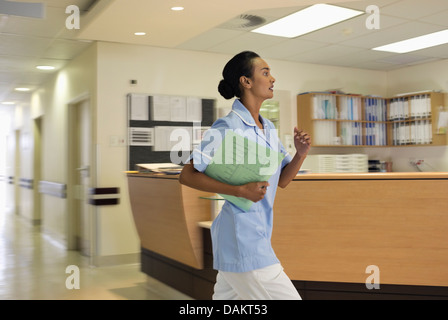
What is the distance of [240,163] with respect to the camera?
159cm

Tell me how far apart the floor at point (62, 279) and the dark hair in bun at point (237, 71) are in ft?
9.88

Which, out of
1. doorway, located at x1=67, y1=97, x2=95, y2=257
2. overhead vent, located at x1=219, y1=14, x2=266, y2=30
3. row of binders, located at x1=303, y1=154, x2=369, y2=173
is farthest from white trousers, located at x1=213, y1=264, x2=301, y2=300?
doorway, located at x1=67, y1=97, x2=95, y2=257

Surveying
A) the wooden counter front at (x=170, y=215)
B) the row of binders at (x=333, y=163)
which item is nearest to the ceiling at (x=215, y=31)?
the row of binders at (x=333, y=163)

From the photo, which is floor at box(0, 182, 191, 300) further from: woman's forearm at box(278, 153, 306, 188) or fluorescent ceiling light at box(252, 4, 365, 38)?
fluorescent ceiling light at box(252, 4, 365, 38)

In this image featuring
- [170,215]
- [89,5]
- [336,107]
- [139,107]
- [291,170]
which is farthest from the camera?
[336,107]

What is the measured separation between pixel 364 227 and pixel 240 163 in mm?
1991

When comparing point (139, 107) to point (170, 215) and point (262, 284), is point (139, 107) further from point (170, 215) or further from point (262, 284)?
point (262, 284)

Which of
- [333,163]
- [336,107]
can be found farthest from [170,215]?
[336,107]

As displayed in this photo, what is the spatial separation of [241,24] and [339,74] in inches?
115

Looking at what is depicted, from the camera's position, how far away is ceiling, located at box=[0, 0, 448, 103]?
15.3 feet

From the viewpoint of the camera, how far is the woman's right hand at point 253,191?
1573 millimetres

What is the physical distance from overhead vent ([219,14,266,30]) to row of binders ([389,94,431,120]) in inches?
129

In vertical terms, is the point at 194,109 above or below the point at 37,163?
above
